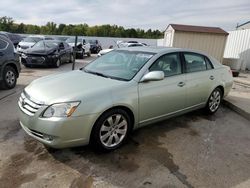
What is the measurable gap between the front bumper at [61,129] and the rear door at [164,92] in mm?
930

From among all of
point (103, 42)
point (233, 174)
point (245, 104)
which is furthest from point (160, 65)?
point (103, 42)

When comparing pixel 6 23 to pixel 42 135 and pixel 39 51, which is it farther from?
pixel 42 135

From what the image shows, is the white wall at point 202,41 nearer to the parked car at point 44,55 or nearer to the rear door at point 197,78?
the parked car at point 44,55

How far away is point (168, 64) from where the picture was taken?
163 inches

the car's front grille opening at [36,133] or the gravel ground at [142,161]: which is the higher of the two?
the car's front grille opening at [36,133]

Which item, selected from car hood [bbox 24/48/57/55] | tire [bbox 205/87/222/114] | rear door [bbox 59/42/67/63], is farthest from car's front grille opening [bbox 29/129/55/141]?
rear door [bbox 59/42/67/63]

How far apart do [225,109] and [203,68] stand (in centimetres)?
166

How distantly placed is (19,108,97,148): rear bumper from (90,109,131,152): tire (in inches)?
5.2

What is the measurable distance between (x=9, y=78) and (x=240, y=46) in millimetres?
13305

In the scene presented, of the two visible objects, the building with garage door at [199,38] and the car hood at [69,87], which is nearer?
the car hood at [69,87]

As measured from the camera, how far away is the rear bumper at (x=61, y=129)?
113 inches

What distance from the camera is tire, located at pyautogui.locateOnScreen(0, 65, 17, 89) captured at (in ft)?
21.7

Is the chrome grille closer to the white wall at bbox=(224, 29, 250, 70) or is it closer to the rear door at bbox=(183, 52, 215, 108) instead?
the rear door at bbox=(183, 52, 215, 108)

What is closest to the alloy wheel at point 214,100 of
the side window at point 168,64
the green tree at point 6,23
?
the side window at point 168,64
